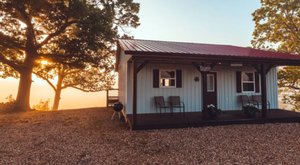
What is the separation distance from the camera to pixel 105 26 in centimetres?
952

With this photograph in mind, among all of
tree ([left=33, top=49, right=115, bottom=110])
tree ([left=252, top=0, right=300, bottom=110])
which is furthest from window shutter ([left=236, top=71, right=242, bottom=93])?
tree ([left=33, top=49, right=115, bottom=110])

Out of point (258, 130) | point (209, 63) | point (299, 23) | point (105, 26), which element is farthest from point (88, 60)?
point (299, 23)

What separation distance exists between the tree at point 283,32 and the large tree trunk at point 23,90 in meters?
18.9

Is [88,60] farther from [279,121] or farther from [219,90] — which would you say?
[279,121]

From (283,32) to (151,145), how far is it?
1646 cm

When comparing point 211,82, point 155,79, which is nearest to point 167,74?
point 155,79

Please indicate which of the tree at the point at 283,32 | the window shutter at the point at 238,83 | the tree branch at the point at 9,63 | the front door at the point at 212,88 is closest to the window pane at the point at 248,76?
the window shutter at the point at 238,83

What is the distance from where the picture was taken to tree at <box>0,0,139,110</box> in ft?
29.3

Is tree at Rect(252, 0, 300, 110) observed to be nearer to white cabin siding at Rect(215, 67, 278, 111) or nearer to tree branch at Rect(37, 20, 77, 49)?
white cabin siding at Rect(215, 67, 278, 111)

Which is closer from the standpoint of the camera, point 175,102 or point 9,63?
point 175,102

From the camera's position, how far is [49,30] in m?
10.9

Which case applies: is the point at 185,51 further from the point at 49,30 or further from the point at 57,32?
the point at 49,30

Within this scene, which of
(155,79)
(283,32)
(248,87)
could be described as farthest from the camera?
(283,32)

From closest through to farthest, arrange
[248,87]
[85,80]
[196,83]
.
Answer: [196,83] < [248,87] < [85,80]
